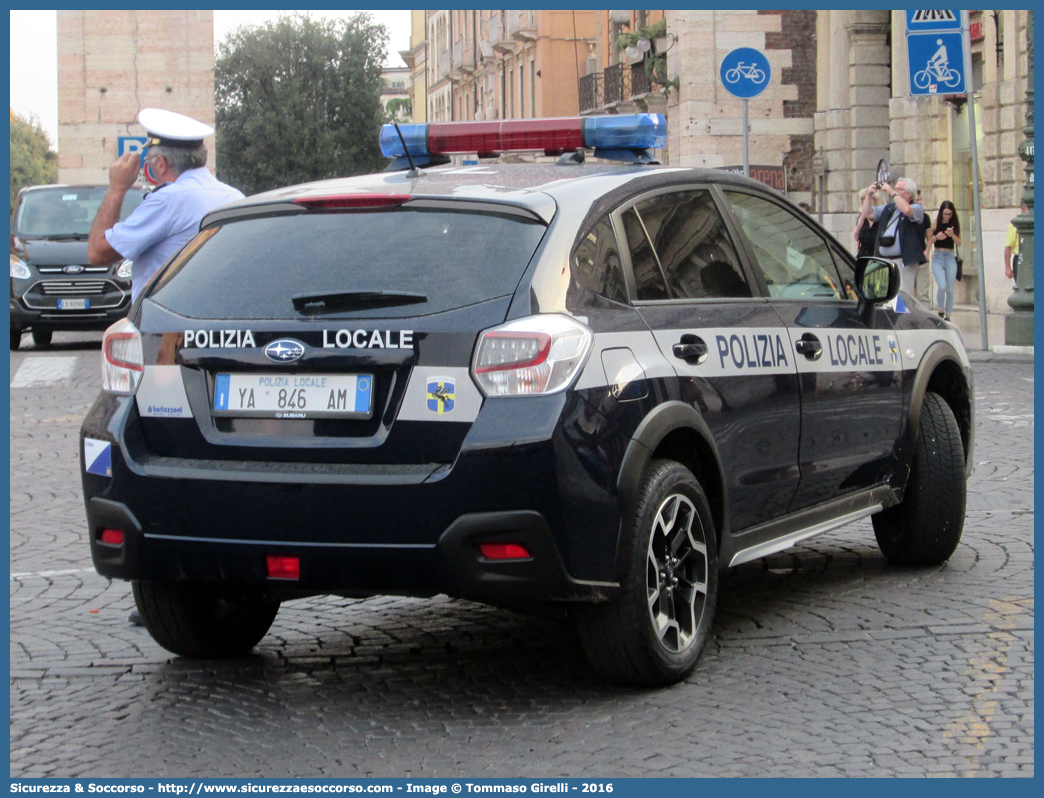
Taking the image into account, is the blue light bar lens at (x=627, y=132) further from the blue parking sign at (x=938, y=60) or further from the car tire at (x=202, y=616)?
the blue parking sign at (x=938, y=60)

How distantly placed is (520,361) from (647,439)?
501 mm

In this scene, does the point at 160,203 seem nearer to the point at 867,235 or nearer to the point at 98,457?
the point at 98,457

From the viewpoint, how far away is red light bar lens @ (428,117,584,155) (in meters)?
6.18

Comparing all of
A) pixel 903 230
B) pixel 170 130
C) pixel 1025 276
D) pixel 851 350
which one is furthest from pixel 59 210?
pixel 851 350

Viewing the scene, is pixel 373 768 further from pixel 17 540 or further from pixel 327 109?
pixel 327 109

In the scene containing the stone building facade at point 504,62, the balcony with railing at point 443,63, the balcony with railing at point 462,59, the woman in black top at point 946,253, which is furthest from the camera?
the balcony with railing at point 443,63

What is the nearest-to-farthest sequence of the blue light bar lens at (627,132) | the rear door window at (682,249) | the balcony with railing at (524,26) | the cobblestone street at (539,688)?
the cobblestone street at (539,688), the rear door window at (682,249), the blue light bar lens at (627,132), the balcony with railing at (524,26)

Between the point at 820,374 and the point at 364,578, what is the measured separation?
2114 millimetres

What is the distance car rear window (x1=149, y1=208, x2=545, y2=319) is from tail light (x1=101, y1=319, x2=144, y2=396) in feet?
0.46

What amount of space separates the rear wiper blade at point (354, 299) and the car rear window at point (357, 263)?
12 mm

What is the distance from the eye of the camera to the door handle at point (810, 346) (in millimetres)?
5887

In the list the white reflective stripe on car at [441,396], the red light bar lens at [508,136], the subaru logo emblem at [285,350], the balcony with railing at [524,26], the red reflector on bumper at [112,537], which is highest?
the balcony with railing at [524,26]

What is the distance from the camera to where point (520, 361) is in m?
4.50

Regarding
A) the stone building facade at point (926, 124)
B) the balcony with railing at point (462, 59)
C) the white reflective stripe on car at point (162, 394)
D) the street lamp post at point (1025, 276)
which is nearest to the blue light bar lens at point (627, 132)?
the white reflective stripe on car at point (162, 394)
